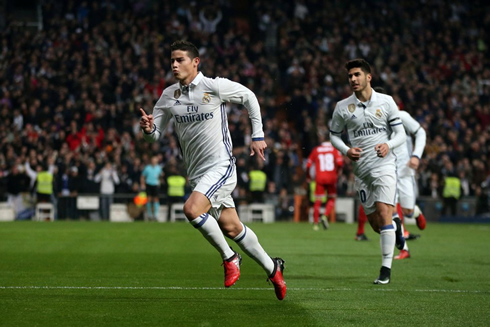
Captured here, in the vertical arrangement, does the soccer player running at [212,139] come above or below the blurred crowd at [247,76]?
below

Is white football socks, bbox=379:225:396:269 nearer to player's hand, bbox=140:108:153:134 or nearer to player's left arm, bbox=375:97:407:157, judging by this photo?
player's left arm, bbox=375:97:407:157

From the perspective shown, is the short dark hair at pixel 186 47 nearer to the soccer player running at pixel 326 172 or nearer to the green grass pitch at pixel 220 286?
the green grass pitch at pixel 220 286

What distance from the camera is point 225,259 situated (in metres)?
7.57

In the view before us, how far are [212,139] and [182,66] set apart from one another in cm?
77

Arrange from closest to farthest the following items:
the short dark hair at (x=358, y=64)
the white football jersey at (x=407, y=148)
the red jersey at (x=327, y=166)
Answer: the short dark hair at (x=358, y=64) → the white football jersey at (x=407, y=148) → the red jersey at (x=327, y=166)

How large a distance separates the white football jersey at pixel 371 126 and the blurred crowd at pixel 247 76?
15.2 metres

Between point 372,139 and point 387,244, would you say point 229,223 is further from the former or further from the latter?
point 372,139

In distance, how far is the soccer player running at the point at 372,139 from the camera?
9.45 metres

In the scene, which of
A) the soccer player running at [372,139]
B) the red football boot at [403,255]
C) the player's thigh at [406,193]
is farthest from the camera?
the player's thigh at [406,193]

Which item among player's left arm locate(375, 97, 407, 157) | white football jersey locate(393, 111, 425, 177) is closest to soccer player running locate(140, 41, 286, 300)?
player's left arm locate(375, 97, 407, 157)

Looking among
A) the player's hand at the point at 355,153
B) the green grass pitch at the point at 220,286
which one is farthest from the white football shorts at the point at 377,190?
the green grass pitch at the point at 220,286

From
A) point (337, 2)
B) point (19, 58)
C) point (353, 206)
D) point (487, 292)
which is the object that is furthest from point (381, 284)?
point (337, 2)

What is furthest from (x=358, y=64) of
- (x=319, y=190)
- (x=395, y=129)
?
(x=319, y=190)

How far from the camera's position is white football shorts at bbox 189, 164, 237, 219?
755cm
